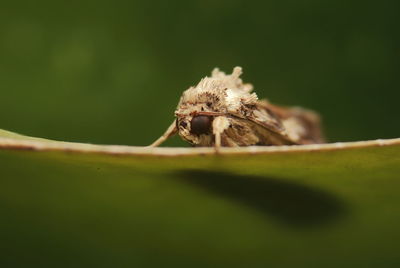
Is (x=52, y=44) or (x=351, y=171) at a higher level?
(x=52, y=44)

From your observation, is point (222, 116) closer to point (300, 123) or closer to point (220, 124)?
point (220, 124)

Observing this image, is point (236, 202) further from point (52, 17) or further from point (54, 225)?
point (52, 17)

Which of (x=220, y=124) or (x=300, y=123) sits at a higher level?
(x=300, y=123)

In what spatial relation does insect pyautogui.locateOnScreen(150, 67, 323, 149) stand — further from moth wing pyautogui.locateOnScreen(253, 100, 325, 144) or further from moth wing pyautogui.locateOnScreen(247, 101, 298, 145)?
moth wing pyautogui.locateOnScreen(253, 100, 325, 144)

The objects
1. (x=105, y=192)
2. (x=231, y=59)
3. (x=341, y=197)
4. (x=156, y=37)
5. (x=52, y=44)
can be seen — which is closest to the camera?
(x=105, y=192)

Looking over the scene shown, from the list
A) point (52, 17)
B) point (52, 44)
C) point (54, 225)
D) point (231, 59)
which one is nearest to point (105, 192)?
point (54, 225)

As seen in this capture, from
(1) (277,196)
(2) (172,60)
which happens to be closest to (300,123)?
(2) (172,60)
